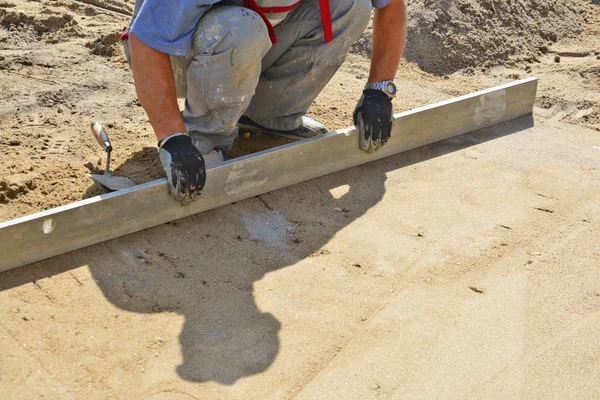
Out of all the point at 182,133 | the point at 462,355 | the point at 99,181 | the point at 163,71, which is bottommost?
the point at 462,355

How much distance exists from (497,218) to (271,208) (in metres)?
0.94

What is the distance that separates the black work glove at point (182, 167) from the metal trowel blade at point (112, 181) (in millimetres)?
312

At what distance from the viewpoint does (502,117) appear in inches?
156

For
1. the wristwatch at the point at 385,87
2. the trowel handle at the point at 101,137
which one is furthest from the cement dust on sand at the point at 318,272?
the wristwatch at the point at 385,87

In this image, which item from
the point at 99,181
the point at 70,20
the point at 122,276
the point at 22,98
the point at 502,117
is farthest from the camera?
the point at 70,20

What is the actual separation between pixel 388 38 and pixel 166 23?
1.09 meters

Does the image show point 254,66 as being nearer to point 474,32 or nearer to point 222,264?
point 222,264

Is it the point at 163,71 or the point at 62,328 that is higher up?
the point at 163,71

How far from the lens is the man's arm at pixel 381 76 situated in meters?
3.26

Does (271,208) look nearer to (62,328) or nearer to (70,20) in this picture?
(62,328)

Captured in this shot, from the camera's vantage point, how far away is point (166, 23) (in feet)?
8.66

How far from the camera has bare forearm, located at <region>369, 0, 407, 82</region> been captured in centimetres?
327

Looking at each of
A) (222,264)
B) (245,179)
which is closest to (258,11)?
(245,179)

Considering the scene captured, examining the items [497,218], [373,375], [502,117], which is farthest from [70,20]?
[373,375]
